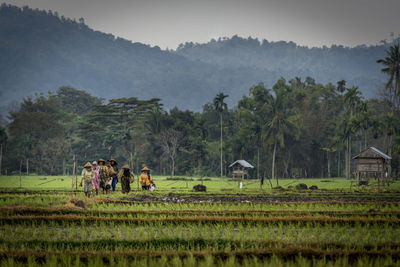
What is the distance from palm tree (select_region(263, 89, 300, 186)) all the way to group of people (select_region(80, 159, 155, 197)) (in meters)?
47.7

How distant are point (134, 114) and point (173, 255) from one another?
84.8m

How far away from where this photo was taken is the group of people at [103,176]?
76.1ft

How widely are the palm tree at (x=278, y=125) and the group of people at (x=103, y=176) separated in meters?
47.7

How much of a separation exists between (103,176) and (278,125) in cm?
5303

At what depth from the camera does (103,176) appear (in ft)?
83.5

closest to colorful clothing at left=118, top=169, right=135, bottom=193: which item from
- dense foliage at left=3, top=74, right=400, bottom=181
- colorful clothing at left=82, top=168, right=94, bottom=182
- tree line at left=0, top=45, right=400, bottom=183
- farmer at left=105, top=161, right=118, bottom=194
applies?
farmer at left=105, top=161, right=118, bottom=194

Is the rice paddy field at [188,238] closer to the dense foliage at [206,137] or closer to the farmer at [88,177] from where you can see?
the farmer at [88,177]

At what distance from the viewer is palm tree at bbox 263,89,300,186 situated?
2918 inches

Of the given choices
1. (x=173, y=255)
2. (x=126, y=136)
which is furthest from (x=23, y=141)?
(x=173, y=255)

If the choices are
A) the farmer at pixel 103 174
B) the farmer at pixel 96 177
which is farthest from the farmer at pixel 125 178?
the farmer at pixel 96 177

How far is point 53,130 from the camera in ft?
280

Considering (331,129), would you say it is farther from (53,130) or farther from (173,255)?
(173,255)

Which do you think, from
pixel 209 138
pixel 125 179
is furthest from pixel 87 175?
pixel 209 138

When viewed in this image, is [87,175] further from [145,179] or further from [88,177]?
[145,179]
